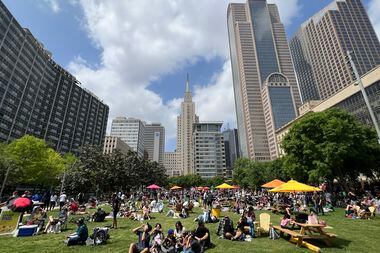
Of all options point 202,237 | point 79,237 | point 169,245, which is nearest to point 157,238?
point 169,245

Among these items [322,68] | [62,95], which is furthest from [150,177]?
[322,68]

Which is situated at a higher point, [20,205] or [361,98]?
[361,98]

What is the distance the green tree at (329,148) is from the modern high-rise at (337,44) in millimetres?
133234

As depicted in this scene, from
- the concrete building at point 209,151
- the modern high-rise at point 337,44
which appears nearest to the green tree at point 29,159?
the concrete building at point 209,151

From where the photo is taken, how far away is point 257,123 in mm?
169875

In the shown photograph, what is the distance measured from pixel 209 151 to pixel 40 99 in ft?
399

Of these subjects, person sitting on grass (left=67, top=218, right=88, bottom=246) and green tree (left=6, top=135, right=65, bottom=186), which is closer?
person sitting on grass (left=67, top=218, right=88, bottom=246)

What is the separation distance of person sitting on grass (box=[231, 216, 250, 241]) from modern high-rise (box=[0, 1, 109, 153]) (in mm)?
57392

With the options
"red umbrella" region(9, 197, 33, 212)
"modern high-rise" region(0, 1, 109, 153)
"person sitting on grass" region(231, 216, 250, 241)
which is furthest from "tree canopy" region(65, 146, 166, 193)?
"person sitting on grass" region(231, 216, 250, 241)

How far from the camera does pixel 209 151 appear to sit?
18175cm

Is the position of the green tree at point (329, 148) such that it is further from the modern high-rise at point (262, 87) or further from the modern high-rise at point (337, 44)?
the modern high-rise at point (337, 44)

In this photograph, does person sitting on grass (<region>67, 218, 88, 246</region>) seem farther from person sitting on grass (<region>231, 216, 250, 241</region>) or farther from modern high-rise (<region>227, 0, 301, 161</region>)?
modern high-rise (<region>227, 0, 301, 161</region>)

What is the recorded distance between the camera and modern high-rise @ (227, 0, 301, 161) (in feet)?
511

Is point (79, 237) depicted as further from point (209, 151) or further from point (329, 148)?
point (209, 151)
